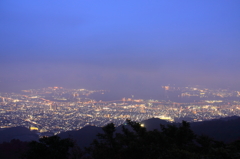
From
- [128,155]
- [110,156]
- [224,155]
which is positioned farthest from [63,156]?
[224,155]

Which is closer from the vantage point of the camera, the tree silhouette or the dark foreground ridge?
the dark foreground ridge

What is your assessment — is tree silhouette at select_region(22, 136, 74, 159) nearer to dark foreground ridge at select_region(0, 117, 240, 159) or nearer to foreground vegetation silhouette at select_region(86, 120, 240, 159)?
dark foreground ridge at select_region(0, 117, 240, 159)

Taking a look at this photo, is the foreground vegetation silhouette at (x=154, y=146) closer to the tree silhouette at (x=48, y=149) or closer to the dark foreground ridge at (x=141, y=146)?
the dark foreground ridge at (x=141, y=146)

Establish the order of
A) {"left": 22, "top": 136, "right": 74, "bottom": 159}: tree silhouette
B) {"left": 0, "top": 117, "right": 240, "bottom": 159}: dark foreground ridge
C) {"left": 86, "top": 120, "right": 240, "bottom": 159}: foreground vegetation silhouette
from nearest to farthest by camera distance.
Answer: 1. {"left": 0, "top": 117, "right": 240, "bottom": 159}: dark foreground ridge
2. {"left": 22, "top": 136, "right": 74, "bottom": 159}: tree silhouette
3. {"left": 86, "top": 120, "right": 240, "bottom": 159}: foreground vegetation silhouette

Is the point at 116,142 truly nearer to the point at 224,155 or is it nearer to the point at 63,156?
the point at 63,156

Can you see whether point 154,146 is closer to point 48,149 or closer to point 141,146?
point 141,146

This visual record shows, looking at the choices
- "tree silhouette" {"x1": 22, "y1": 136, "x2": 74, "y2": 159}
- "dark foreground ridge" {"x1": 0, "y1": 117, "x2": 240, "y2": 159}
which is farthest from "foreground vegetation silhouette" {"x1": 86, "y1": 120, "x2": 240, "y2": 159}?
"tree silhouette" {"x1": 22, "y1": 136, "x2": 74, "y2": 159}

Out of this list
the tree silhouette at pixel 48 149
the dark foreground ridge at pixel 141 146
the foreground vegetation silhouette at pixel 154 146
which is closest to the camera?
the dark foreground ridge at pixel 141 146

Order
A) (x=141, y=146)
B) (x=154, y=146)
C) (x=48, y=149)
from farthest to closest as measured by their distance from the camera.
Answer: (x=141, y=146)
(x=154, y=146)
(x=48, y=149)

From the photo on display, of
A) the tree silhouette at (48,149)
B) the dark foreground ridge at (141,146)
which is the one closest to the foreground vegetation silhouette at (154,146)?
the dark foreground ridge at (141,146)

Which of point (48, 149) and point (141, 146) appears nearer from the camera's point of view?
point (48, 149)

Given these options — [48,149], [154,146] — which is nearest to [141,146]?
[154,146]
